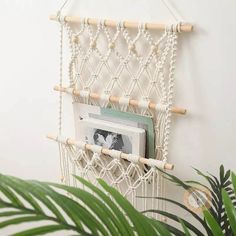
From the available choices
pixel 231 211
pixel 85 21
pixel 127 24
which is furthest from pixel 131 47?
pixel 231 211

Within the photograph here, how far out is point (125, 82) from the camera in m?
1.10

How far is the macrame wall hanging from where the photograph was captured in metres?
1.00

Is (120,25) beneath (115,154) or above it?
above

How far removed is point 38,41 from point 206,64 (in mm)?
588

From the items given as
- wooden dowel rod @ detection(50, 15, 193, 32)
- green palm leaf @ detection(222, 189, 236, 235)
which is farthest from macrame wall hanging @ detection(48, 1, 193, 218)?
green palm leaf @ detection(222, 189, 236, 235)

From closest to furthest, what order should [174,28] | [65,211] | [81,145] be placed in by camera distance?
1. [65,211]
2. [174,28]
3. [81,145]

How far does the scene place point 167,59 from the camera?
3.28 ft

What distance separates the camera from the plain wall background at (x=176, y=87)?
94cm

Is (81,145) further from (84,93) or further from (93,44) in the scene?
(93,44)

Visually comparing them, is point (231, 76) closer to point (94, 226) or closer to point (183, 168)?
point (183, 168)

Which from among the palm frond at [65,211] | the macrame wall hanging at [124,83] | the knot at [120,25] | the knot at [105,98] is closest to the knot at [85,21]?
the macrame wall hanging at [124,83]

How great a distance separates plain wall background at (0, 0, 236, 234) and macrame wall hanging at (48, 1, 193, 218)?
0.04m

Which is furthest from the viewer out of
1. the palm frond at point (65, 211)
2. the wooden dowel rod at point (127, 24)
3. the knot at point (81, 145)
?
the knot at point (81, 145)

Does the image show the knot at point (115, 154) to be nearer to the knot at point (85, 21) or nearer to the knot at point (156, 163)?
the knot at point (156, 163)
